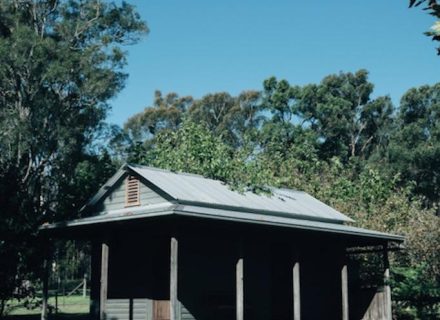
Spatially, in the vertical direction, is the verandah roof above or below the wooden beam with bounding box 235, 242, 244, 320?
above

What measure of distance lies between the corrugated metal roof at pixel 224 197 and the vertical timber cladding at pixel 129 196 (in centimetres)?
45

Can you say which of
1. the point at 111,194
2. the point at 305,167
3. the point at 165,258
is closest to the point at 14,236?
the point at 111,194

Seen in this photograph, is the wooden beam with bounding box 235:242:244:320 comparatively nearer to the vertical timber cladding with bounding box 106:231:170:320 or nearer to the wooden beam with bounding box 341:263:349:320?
the vertical timber cladding with bounding box 106:231:170:320

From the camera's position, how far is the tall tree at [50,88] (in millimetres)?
31969

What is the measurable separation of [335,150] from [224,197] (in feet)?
118

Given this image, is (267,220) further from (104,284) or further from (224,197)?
(104,284)

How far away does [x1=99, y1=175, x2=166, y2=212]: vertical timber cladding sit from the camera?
18.9 meters

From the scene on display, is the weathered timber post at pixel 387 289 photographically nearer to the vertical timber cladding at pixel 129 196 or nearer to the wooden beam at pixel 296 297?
the wooden beam at pixel 296 297

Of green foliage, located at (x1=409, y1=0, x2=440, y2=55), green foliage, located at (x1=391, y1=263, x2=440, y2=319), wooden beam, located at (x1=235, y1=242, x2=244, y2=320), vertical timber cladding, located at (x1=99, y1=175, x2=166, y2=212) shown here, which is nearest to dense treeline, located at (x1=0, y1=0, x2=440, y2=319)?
green foliage, located at (x1=391, y1=263, x2=440, y2=319)

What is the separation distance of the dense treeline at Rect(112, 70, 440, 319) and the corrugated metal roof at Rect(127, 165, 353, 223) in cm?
87

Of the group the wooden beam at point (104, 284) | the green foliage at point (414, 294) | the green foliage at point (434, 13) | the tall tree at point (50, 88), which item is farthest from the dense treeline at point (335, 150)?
the green foliage at point (434, 13)

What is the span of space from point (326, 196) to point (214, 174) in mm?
6959

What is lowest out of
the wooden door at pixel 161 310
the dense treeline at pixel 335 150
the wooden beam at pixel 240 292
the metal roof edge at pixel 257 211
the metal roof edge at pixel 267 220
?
the wooden door at pixel 161 310

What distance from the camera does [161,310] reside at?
1838cm
